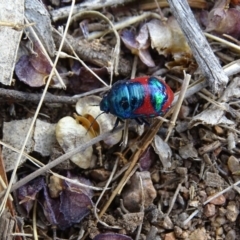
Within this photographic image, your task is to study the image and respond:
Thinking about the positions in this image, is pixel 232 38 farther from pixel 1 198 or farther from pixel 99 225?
pixel 1 198

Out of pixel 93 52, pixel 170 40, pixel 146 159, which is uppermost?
pixel 170 40

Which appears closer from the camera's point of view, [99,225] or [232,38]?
[99,225]

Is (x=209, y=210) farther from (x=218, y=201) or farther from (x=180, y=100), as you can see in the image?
(x=180, y=100)

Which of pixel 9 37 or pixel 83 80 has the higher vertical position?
pixel 9 37

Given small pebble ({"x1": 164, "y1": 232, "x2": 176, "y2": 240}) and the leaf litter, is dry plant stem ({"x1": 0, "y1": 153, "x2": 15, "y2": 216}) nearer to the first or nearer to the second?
the leaf litter

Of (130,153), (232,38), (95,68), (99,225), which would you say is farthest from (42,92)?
(232,38)

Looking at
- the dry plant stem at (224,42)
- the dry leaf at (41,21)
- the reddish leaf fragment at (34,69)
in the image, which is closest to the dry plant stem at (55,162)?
the reddish leaf fragment at (34,69)

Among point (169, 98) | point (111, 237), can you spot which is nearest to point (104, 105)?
point (169, 98)
